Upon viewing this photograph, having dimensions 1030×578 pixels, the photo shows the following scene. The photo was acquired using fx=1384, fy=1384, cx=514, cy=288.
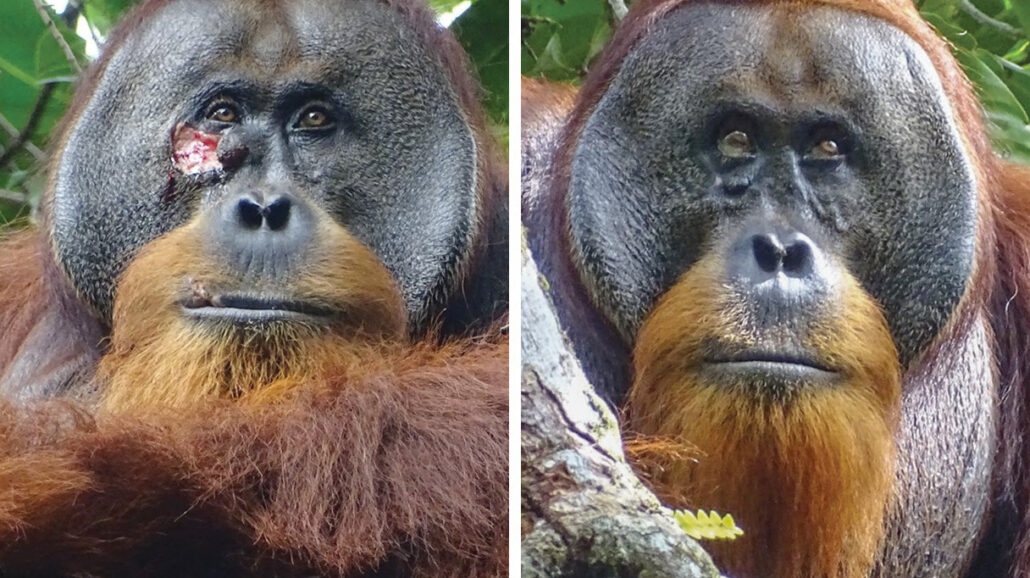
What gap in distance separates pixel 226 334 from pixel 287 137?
26 centimetres

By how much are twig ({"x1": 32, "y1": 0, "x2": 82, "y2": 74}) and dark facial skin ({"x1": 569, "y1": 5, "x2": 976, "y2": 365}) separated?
0.71m

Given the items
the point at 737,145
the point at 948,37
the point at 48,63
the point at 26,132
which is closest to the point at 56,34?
the point at 48,63

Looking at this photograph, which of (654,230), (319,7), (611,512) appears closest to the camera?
(611,512)

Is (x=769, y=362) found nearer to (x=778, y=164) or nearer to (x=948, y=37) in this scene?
(x=778, y=164)

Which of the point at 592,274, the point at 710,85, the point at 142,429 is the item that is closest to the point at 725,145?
the point at 710,85

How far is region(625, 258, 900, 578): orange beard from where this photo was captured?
1.57 meters

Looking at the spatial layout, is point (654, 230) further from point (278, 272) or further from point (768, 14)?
point (278, 272)

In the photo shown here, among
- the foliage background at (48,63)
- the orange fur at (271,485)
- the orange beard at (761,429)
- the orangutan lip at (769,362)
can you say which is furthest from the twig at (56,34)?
the orangutan lip at (769,362)

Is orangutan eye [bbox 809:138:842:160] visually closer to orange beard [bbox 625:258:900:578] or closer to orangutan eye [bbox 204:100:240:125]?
orange beard [bbox 625:258:900:578]

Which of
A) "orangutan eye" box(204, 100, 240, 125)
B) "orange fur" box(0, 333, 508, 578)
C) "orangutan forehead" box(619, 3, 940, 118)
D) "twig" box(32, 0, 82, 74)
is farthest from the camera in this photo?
→ "twig" box(32, 0, 82, 74)

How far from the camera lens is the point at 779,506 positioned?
163 centimetres

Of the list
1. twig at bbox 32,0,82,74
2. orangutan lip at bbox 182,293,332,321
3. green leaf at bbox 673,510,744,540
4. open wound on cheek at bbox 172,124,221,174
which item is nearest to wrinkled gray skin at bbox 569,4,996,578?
green leaf at bbox 673,510,744,540

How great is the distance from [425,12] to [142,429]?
0.65 meters

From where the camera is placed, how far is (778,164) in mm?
1581
